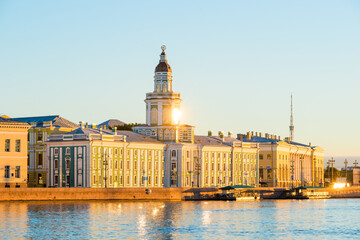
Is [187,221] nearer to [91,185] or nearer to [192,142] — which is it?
[91,185]

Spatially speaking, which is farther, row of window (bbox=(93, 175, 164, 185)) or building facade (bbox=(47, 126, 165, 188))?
row of window (bbox=(93, 175, 164, 185))

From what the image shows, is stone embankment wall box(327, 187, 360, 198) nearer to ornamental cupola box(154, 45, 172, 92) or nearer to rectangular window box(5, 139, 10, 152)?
ornamental cupola box(154, 45, 172, 92)

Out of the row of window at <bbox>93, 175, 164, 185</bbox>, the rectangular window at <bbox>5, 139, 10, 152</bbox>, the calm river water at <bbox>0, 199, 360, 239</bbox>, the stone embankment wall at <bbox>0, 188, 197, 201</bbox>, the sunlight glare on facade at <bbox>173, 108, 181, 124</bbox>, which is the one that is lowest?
the calm river water at <bbox>0, 199, 360, 239</bbox>

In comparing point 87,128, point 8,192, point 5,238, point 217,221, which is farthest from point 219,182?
point 5,238

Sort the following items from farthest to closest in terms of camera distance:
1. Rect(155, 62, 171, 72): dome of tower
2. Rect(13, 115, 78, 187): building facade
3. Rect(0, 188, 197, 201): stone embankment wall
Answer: Rect(155, 62, 171, 72): dome of tower, Rect(13, 115, 78, 187): building facade, Rect(0, 188, 197, 201): stone embankment wall

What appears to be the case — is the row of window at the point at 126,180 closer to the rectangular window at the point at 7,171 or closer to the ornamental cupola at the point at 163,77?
the ornamental cupola at the point at 163,77

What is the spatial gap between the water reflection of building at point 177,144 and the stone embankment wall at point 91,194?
15984 millimetres

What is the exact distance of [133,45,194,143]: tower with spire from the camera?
157250 mm

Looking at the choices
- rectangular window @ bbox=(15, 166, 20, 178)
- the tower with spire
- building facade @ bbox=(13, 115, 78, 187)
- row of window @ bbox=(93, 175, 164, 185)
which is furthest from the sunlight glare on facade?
rectangular window @ bbox=(15, 166, 20, 178)

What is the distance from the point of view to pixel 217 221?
9744 centimetres

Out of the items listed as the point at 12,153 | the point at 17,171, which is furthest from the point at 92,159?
the point at 12,153

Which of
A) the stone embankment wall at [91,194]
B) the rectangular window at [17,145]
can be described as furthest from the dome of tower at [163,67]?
the rectangular window at [17,145]

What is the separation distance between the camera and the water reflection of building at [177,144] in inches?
6107

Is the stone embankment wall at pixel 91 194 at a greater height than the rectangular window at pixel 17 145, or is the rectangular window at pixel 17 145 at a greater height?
the rectangular window at pixel 17 145
